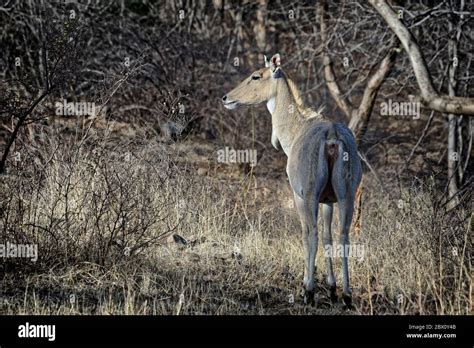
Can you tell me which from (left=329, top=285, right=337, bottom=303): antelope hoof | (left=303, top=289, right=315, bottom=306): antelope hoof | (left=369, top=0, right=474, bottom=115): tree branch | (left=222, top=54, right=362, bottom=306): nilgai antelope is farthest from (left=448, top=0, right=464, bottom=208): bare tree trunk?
(left=303, top=289, right=315, bottom=306): antelope hoof

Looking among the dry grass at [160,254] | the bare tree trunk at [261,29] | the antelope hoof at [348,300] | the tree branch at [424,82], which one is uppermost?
the bare tree trunk at [261,29]

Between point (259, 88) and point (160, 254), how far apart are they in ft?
7.75

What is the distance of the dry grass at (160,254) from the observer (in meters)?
7.84

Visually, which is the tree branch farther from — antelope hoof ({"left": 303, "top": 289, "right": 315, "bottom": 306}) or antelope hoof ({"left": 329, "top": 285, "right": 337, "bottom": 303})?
antelope hoof ({"left": 303, "top": 289, "right": 315, "bottom": 306})

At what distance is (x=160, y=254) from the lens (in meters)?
9.27

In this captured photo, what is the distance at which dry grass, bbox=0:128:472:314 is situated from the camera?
784 centimetres

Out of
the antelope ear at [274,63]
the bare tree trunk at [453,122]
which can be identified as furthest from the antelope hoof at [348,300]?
the bare tree trunk at [453,122]

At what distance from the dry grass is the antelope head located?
45.3 inches

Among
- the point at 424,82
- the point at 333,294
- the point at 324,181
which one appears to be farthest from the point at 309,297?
the point at 424,82

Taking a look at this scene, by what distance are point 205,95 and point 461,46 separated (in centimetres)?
517

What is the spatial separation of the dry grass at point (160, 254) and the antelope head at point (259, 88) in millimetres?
1151

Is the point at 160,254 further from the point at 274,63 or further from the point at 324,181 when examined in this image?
the point at 274,63

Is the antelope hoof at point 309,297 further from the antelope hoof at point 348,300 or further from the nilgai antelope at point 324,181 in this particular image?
the antelope hoof at point 348,300
